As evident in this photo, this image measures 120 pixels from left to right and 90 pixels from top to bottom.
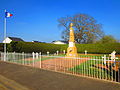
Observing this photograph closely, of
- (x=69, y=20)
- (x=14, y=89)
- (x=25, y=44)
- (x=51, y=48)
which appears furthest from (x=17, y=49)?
(x=69, y=20)

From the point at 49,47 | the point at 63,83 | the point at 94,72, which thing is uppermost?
the point at 49,47

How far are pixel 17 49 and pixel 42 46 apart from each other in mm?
5860

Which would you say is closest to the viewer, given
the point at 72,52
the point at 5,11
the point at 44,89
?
Result: the point at 44,89

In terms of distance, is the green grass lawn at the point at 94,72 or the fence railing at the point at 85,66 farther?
the green grass lawn at the point at 94,72

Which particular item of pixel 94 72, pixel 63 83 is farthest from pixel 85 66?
pixel 63 83

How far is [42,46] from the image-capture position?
76.8ft

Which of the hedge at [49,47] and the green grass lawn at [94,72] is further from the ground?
the hedge at [49,47]

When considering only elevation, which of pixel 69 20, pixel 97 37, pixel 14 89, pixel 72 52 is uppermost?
pixel 69 20

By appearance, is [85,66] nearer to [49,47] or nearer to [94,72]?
[94,72]

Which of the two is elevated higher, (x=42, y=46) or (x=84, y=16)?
(x=84, y=16)

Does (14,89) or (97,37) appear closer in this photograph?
(14,89)

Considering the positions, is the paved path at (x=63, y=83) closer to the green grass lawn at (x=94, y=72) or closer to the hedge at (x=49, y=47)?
the green grass lawn at (x=94, y=72)

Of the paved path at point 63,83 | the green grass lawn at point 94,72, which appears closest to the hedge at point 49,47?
the green grass lawn at point 94,72

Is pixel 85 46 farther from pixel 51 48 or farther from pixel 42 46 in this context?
pixel 42 46
